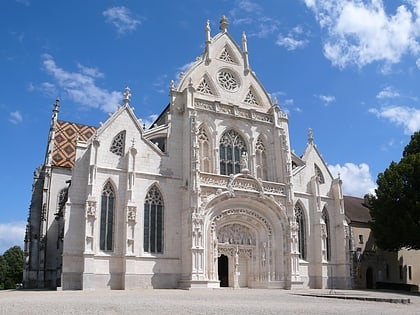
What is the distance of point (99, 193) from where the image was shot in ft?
89.1

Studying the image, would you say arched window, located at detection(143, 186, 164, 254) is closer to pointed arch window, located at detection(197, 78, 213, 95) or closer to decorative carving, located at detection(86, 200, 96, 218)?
decorative carving, located at detection(86, 200, 96, 218)

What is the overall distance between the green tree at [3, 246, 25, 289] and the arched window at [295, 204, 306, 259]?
39365mm

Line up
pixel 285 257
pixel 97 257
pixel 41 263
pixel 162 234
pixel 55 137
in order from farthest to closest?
1. pixel 55 137
2. pixel 41 263
3. pixel 285 257
4. pixel 162 234
5. pixel 97 257

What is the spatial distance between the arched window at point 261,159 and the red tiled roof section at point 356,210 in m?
11.5

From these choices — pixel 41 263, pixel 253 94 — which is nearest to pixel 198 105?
pixel 253 94

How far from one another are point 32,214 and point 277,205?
18631mm

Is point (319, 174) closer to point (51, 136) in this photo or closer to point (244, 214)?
point (244, 214)

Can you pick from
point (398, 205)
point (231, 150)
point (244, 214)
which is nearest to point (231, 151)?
point (231, 150)

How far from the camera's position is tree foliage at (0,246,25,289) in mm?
59269

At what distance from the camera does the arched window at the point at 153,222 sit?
2822 cm

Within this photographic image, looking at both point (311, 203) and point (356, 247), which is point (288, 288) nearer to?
point (311, 203)

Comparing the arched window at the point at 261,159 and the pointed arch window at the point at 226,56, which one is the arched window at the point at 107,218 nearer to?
the arched window at the point at 261,159

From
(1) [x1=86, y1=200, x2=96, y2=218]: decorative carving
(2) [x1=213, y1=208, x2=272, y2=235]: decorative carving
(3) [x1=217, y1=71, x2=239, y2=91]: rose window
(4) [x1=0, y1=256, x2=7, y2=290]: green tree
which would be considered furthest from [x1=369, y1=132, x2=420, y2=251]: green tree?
(4) [x1=0, y1=256, x2=7, y2=290]: green tree

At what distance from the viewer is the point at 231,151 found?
32719 mm
